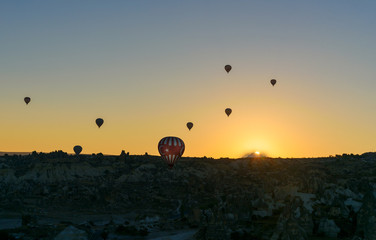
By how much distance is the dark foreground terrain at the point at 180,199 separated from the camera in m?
64.2

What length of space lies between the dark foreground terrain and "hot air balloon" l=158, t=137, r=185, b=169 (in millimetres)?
11221

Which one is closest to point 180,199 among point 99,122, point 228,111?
point 228,111

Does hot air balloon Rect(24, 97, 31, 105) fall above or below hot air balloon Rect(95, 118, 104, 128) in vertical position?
above

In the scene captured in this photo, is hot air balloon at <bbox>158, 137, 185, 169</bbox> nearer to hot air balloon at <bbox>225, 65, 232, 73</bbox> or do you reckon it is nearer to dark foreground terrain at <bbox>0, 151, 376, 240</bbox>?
dark foreground terrain at <bbox>0, 151, 376, 240</bbox>

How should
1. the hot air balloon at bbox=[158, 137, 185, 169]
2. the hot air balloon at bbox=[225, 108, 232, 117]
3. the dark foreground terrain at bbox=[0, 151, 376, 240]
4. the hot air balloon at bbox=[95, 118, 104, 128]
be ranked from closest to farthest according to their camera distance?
1. the dark foreground terrain at bbox=[0, 151, 376, 240]
2. the hot air balloon at bbox=[158, 137, 185, 169]
3. the hot air balloon at bbox=[225, 108, 232, 117]
4. the hot air balloon at bbox=[95, 118, 104, 128]

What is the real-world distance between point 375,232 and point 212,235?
2058 centimetres

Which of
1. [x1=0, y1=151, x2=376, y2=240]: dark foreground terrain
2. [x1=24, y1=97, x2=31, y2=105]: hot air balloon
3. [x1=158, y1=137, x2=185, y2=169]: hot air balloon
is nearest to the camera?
[x1=0, y1=151, x2=376, y2=240]: dark foreground terrain

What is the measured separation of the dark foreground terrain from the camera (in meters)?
64.2

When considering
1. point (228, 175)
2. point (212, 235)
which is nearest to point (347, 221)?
point (212, 235)

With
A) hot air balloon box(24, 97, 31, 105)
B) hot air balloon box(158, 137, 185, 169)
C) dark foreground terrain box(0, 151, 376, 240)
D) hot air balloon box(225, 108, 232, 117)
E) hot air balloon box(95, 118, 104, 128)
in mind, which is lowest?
dark foreground terrain box(0, 151, 376, 240)

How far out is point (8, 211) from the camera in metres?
94.9

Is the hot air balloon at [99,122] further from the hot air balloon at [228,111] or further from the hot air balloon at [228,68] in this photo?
the hot air balloon at [228,68]

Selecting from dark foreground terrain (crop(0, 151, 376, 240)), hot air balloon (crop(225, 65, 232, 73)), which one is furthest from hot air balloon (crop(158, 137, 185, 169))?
hot air balloon (crop(225, 65, 232, 73))

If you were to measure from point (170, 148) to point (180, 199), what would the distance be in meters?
24.0
